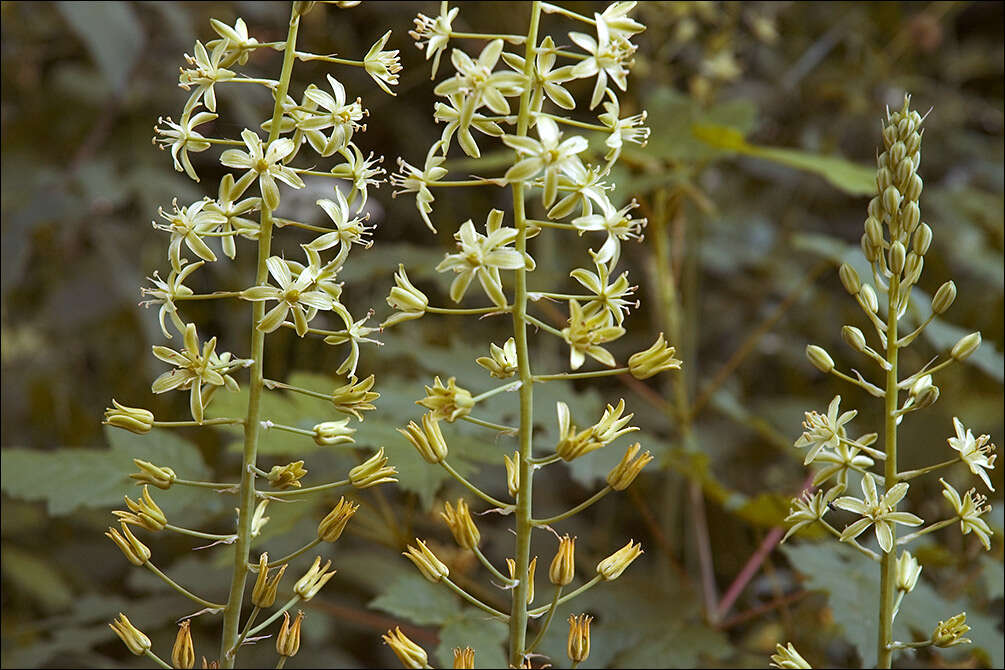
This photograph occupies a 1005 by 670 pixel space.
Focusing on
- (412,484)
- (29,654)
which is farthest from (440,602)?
(29,654)

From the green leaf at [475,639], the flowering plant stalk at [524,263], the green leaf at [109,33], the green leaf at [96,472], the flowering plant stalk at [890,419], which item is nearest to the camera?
the flowering plant stalk at [524,263]

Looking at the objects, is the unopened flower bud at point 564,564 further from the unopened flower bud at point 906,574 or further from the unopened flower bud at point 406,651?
the unopened flower bud at point 906,574

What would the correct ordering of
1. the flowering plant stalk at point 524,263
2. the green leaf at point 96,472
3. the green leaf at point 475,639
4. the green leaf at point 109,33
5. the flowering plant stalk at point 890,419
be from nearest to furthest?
the flowering plant stalk at point 524,263, the flowering plant stalk at point 890,419, the green leaf at point 475,639, the green leaf at point 96,472, the green leaf at point 109,33

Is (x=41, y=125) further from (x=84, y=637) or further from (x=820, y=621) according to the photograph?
(x=820, y=621)

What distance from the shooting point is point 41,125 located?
189cm

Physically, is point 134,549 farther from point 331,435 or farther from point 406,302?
point 406,302

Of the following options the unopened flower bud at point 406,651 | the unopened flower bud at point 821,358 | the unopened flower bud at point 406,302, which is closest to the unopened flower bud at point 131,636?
the unopened flower bud at point 406,651

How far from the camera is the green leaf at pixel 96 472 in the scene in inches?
46.6

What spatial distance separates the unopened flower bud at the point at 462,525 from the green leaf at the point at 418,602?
0.43m

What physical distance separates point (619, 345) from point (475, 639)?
3.70 ft

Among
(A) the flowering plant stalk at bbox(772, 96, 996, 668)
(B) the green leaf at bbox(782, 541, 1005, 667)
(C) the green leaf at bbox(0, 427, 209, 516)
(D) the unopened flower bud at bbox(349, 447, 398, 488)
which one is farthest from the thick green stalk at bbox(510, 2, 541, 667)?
(C) the green leaf at bbox(0, 427, 209, 516)

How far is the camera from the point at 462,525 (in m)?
0.71

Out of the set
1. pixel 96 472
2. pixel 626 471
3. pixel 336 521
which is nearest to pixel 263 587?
pixel 336 521

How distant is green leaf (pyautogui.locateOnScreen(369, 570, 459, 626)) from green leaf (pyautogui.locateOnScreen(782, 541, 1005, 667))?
0.41 m
